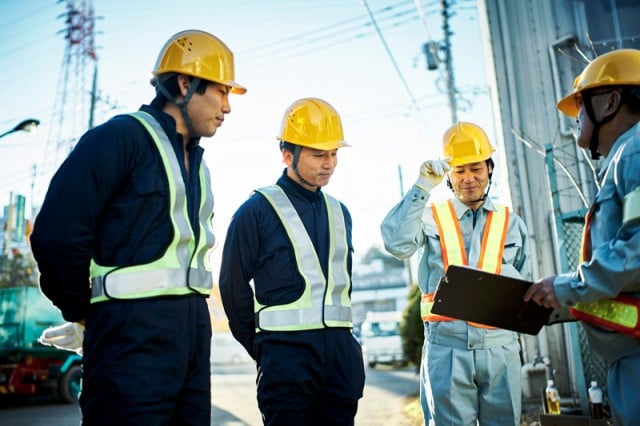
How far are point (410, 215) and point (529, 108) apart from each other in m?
6.10

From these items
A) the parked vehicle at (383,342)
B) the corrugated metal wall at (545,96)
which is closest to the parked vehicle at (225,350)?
the parked vehicle at (383,342)

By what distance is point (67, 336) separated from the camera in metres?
2.59

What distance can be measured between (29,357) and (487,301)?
46.3ft

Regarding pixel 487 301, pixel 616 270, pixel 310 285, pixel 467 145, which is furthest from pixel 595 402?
pixel 616 270

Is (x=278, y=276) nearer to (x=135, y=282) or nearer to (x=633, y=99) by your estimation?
(x=135, y=282)

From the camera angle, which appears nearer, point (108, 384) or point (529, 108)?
point (108, 384)

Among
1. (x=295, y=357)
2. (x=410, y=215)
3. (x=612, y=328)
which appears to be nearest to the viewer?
(x=612, y=328)

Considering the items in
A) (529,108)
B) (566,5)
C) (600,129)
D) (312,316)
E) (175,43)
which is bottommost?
(312,316)

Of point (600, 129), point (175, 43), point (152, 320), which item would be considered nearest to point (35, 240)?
point (152, 320)

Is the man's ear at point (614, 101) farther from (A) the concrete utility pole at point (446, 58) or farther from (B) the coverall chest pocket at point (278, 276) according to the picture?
(A) the concrete utility pole at point (446, 58)

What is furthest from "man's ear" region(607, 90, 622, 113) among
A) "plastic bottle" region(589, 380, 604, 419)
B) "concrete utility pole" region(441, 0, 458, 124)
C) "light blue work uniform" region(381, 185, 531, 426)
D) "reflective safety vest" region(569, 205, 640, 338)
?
"concrete utility pole" region(441, 0, 458, 124)

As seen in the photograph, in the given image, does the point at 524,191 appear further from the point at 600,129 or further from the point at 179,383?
the point at 179,383

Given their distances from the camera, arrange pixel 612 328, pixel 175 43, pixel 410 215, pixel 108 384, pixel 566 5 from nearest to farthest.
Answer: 1. pixel 108 384
2. pixel 612 328
3. pixel 175 43
4. pixel 410 215
5. pixel 566 5

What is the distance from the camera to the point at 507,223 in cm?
391
